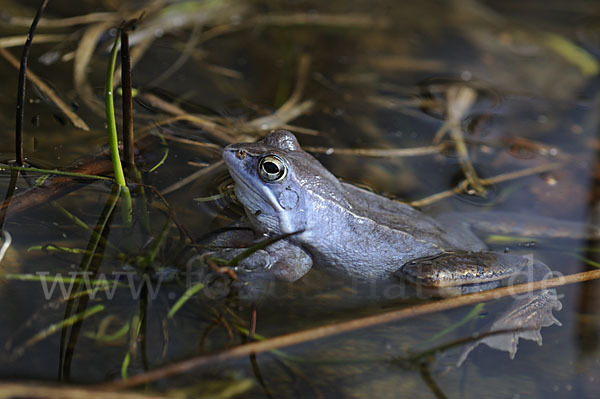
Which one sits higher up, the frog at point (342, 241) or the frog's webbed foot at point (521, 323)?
the frog at point (342, 241)

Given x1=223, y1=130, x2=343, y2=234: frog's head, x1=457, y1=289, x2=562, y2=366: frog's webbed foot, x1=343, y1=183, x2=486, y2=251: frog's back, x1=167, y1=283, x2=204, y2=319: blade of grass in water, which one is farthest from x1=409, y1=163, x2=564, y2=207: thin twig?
x1=167, y1=283, x2=204, y2=319: blade of grass in water

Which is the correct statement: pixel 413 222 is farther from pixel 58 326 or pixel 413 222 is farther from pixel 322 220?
pixel 58 326

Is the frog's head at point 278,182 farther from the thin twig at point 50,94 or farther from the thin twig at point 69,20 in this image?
the thin twig at point 69,20

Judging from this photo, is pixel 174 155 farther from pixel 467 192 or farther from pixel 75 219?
pixel 467 192

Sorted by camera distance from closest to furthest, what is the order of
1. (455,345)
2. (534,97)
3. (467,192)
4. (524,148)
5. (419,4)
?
(455,345), (467,192), (524,148), (534,97), (419,4)

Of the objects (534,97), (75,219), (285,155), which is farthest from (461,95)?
(75,219)

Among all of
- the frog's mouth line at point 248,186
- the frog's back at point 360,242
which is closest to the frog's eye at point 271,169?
the frog's mouth line at point 248,186

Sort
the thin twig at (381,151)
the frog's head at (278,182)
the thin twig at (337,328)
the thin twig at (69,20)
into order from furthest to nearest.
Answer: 1. the thin twig at (69,20)
2. the thin twig at (381,151)
3. the frog's head at (278,182)
4. the thin twig at (337,328)

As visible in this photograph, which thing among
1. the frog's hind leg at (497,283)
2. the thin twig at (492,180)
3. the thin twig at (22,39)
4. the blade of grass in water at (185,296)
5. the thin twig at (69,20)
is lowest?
the blade of grass in water at (185,296)
